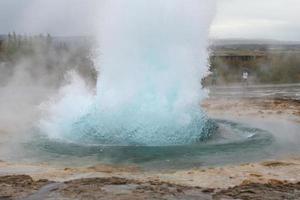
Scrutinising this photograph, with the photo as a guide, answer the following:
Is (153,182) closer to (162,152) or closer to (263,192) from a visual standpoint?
(263,192)

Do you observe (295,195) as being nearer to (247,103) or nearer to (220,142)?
(220,142)

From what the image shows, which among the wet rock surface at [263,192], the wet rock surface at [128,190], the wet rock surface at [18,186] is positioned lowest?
the wet rock surface at [263,192]

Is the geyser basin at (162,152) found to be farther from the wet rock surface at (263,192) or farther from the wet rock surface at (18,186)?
the wet rock surface at (263,192)

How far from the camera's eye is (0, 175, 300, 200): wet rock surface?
768 cm

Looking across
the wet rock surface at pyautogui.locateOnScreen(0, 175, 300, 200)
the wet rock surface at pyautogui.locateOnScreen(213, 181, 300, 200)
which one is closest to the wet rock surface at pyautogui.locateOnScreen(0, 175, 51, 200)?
the wet rock surface at pyautogui.locateOnScreen(0, 175, 300, 200)

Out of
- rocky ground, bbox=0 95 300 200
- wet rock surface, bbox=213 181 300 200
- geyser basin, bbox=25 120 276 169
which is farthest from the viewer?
geyser basin, bbox=25 120 276 169

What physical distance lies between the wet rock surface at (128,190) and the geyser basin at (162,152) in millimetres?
1757

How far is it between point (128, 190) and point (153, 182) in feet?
2.06

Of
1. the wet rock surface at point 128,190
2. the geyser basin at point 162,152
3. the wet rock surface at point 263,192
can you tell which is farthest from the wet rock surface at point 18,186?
the wet rock surface at point 263,192

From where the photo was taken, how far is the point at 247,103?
72.3ft

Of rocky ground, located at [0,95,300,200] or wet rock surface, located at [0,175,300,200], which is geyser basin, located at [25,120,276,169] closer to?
rocky ground, located at [0,95,300,200]

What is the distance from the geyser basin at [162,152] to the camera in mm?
10516

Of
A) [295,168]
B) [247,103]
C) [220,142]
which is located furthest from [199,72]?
[247,103]

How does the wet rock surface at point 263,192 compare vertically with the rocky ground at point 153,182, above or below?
below
